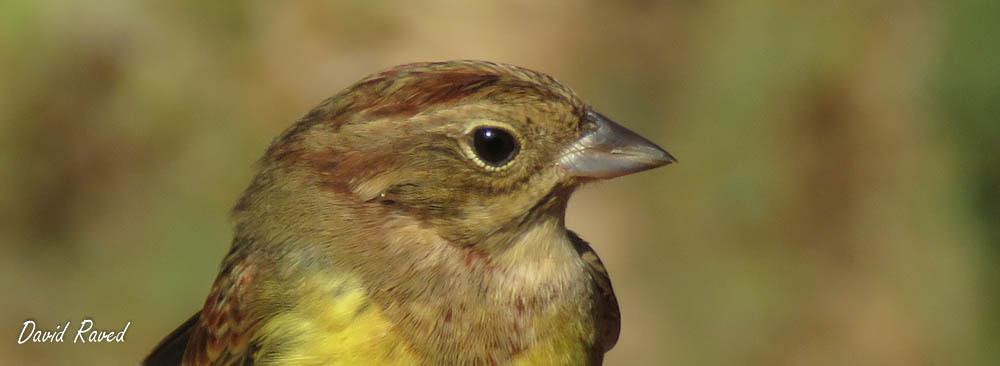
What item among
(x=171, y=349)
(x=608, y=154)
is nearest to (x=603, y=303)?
(x=608, y=154)

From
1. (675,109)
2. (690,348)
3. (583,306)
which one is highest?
(583,306)

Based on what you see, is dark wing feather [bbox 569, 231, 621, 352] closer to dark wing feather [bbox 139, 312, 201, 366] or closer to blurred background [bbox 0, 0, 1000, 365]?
dark wing feather [bbox 139, 312, 201, 366]

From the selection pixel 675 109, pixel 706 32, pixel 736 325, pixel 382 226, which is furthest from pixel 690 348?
pixel 382 226

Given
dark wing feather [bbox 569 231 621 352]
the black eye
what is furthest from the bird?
dark wing feather [bbox 569 231 621 352]

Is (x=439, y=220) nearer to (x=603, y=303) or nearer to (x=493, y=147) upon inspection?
(x=493, y=147)

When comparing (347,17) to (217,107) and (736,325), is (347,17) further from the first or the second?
(736,325)

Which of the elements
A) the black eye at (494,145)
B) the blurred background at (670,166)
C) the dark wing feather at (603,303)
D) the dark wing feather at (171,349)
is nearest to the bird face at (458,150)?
the black eye at (494,145)

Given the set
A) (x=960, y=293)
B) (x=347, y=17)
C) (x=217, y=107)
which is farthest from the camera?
(x=347, y=17)

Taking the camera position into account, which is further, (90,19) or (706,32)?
(706,32)
